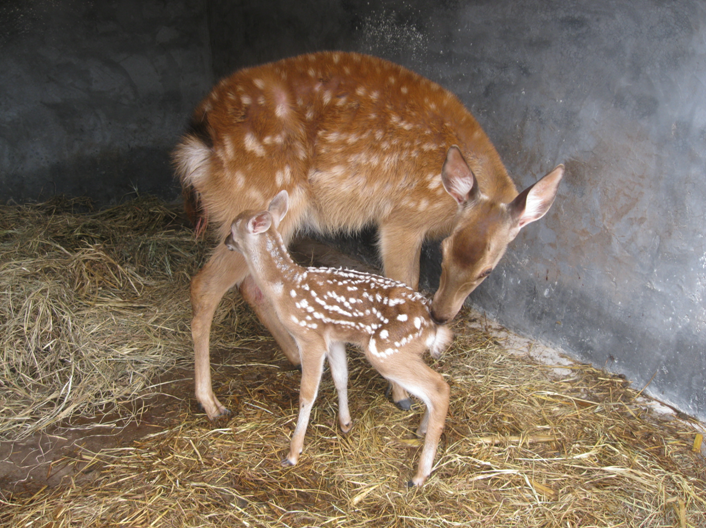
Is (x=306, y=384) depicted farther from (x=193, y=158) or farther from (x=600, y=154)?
(x=600, y=154)

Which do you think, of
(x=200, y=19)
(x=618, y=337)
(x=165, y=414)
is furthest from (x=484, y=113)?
(x=200, y=19)

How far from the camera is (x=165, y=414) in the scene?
3.32 m

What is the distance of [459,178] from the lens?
9.92 feet

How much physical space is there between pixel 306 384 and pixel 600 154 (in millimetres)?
2154

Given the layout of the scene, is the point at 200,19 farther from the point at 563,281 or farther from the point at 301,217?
the point at 563,281

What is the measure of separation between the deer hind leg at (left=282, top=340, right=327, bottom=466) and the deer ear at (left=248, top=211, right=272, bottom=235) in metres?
0.58

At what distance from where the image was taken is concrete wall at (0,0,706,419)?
306 centimetres

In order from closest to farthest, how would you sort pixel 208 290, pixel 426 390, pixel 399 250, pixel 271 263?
pixel 426 390, pixel 271 263, pixel 208 290, pixel 399 250

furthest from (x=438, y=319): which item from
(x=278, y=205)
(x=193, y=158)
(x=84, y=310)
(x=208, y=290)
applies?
(x=84, y=310)

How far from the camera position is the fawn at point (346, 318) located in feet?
8.78

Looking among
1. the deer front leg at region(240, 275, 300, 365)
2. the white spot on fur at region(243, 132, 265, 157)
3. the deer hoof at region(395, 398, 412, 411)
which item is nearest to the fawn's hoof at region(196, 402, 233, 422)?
the deer front leg at region(240, 275, 300, 365)

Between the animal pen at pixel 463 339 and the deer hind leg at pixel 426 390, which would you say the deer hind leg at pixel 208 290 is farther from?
the deer hind leg at pixel 426 390

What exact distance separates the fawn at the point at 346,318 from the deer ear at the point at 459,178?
0.62m

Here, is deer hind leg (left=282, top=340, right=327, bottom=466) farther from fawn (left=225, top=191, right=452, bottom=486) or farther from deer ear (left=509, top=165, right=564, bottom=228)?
deer ear (left=509, top=165, right=564, bottom=228)
